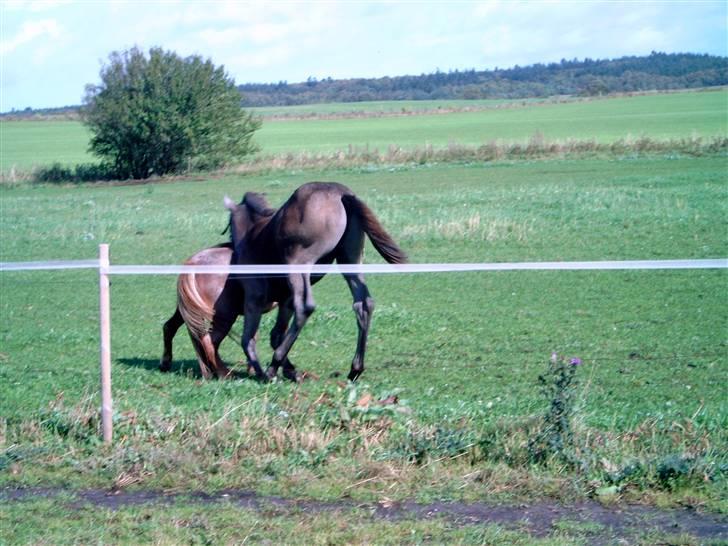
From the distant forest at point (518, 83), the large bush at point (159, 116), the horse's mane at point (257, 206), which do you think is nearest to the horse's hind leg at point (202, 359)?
the horse's mane at point (257, 206)

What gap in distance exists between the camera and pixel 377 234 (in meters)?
7.46

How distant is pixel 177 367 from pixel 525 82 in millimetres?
117002

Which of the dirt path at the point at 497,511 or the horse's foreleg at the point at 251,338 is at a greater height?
the horse's foreleg at the point at 251,338

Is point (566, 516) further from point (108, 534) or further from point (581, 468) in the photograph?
point (108, 534)

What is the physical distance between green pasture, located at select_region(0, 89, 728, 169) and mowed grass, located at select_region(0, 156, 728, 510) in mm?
27679

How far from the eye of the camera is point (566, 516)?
4754 mm

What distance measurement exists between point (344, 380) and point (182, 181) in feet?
106

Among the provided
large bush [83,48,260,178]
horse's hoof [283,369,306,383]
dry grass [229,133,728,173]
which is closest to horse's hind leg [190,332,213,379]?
horse's hoof [283,369,306,383]

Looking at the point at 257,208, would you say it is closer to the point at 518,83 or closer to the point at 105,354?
the point at 105,354

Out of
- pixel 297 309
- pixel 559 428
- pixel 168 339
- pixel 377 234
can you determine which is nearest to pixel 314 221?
pixel 377 234

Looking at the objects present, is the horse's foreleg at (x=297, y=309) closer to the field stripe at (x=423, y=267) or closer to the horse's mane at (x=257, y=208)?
the horse's mane at (x=257, y=208)

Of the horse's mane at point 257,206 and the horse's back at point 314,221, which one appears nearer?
the horse's back at point 314,221

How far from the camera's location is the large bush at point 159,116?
1628 inches

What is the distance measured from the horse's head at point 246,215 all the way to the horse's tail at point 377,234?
4.24 ft
